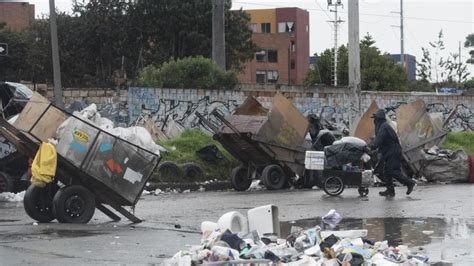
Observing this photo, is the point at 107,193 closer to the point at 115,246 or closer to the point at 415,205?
the point at 115,246

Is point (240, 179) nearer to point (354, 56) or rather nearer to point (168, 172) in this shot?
point (168, 172)

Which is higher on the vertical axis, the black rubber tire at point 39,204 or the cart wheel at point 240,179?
the black rubber tire at point 39,204

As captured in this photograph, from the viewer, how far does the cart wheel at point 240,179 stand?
1942 centimetres

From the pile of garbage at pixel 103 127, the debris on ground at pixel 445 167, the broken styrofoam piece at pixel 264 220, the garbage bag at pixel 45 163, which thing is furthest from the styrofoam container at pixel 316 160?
the broken styrofoam piece at pixel 264 220

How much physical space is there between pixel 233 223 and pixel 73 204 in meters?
3.45

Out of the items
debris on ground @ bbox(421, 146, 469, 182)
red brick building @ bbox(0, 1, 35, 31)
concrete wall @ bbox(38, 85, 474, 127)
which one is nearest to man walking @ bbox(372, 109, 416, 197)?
debris on ground @ bbox(421, 146, 469, 182)

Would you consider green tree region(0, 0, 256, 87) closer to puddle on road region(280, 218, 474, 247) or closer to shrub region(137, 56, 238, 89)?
shrub region(137, 56, 238, 89)

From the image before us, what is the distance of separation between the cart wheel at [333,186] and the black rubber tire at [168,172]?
4727 millimetres

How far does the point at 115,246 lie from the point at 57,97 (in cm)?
1620

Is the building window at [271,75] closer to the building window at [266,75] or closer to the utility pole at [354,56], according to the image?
the building window at [266,75]

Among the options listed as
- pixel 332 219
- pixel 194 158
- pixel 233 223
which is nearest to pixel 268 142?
pixel 194 158

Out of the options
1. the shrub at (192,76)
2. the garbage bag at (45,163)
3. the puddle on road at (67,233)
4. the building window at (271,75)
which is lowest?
the puddle on road at (67,233)

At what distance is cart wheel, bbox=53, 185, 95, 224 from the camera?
36.7ft

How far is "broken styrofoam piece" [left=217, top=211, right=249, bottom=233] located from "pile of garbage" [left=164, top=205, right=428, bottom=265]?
13 mm
